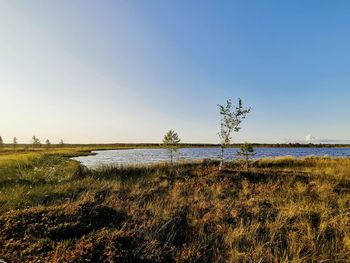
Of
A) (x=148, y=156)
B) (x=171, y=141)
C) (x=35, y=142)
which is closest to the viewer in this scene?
(x=171, y=141)

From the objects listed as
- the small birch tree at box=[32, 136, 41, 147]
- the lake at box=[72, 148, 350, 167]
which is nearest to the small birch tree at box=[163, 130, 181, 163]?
the lake at box=[72, 148, 350, 167]

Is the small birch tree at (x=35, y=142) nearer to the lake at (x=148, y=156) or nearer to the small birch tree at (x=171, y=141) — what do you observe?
the lake at (x=148, y=156)

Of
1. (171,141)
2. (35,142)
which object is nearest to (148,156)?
(171,141)

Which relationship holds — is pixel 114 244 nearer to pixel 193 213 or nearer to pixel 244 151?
pixel 193 213

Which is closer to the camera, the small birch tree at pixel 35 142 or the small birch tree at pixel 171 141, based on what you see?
the small birch tree at pixel 171 141

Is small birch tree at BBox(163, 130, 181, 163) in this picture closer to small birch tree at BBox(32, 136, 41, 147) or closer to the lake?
the lake

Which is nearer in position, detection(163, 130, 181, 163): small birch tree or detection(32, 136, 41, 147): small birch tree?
detection(163, 130, 181, 163): small birch tree

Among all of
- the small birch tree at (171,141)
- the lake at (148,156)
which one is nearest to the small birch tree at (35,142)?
the lake at (148,156)

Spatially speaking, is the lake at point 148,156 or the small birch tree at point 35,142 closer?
the lake at point 148,156

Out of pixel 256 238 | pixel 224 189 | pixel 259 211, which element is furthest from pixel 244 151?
pixel 256 238

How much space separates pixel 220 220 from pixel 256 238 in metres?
1.07

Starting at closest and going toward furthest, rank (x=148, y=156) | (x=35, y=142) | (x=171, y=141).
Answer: (x=171, y=141), (x=148, y=156), (x=35, y=142)

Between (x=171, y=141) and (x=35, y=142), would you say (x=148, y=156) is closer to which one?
(x=171, y=141)

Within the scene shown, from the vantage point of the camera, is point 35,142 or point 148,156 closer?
point 148,156
